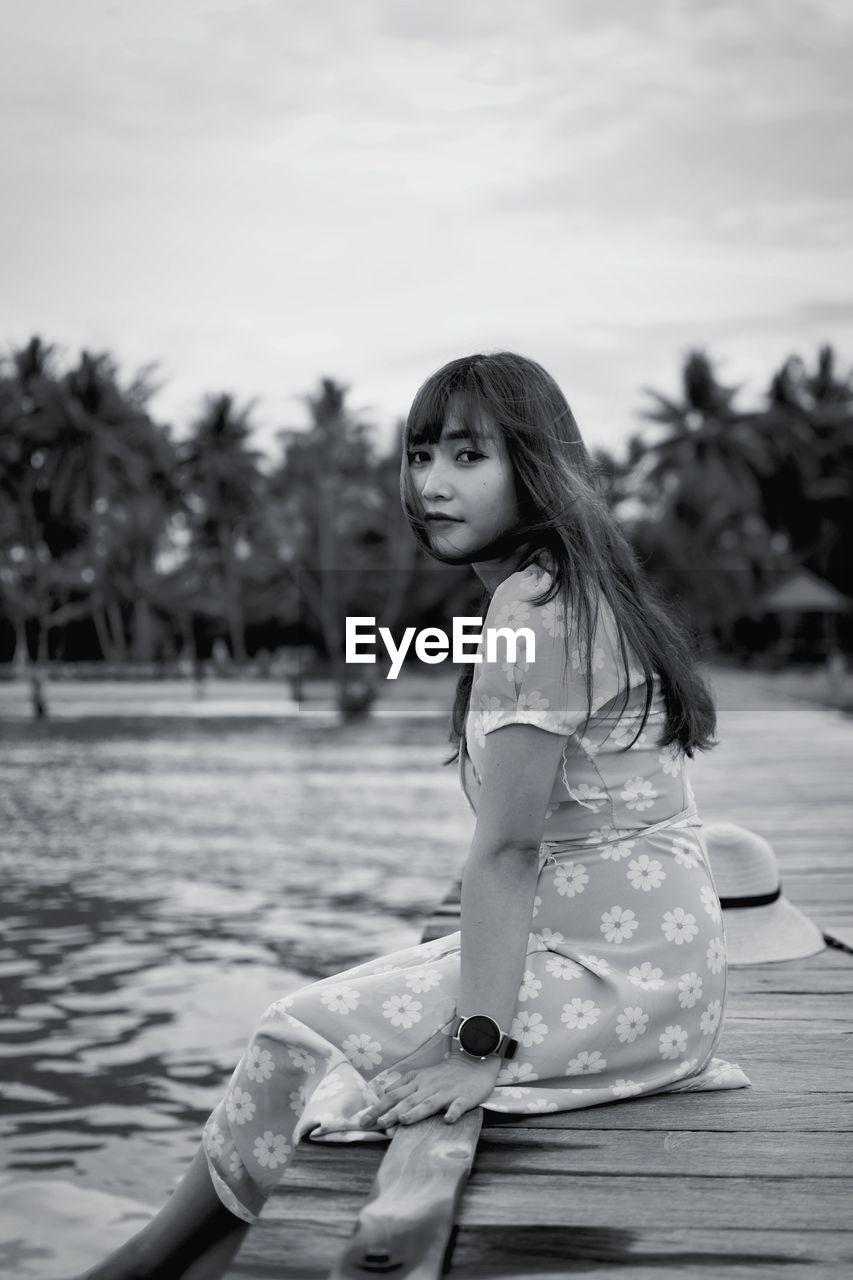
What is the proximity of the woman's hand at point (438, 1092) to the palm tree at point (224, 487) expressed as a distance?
42119 mm

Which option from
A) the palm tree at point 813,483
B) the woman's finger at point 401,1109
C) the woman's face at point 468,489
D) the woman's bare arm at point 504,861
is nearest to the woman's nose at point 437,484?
the woman's face at point 468,489

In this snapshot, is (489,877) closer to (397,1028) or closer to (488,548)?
(397,1028)

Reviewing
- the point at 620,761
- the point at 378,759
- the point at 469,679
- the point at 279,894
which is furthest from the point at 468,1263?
the point at 378,759

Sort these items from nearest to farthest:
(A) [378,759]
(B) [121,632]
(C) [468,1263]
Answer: (C) [468,1263] < (A) [378,759] < (B) [121,632]

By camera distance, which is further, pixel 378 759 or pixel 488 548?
pixel 378 759

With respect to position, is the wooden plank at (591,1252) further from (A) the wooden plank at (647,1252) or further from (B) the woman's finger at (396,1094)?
(B) the woman's finger at (396,1094)

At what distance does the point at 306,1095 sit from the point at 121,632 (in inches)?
1804

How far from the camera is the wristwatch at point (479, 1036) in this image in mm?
1808

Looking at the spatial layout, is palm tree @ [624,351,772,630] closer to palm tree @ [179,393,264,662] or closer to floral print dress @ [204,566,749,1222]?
palm tree @ [179,393,264,662]

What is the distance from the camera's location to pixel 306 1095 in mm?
1905

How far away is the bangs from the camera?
1.92 meters

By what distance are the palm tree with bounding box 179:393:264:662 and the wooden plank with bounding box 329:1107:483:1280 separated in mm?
42180

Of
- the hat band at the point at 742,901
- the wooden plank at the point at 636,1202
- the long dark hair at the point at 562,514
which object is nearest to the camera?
the wooden plank at the point at 636,1202

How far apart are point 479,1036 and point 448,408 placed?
2.71 ft
